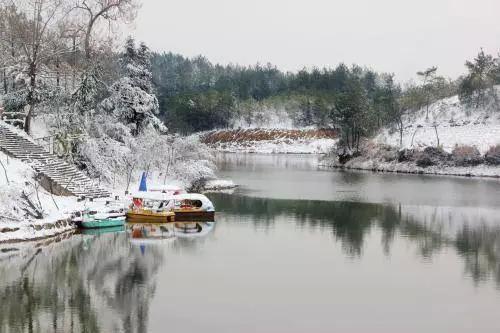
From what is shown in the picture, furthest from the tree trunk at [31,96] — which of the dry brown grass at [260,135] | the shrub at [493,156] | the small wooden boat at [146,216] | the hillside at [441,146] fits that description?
the dry brown grass at [260,135]

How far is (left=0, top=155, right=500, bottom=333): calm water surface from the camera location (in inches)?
742

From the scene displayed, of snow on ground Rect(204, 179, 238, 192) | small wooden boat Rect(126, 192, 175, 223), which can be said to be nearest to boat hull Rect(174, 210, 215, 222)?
small wooden boat Rect(126, 192, 175, 223)

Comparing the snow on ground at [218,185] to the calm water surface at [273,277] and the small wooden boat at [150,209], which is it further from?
the small wooden boat at [150,209]

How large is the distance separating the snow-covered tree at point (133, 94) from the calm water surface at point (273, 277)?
609 inches

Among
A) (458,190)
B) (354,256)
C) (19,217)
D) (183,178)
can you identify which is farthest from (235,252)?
(458,190)

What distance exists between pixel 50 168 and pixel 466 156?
5898 cm

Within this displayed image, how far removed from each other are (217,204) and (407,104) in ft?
275

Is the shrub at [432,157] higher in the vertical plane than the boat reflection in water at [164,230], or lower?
higher

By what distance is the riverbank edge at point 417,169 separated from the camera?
77.3 metres

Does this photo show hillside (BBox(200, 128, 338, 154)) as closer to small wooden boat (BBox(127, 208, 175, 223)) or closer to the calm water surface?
the calm water surface

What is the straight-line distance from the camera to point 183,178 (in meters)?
53.9

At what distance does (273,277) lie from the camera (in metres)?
24.3

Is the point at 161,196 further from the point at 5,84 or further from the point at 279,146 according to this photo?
the point at 279,146

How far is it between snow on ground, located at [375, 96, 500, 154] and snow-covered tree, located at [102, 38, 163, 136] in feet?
158
